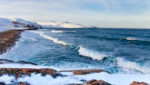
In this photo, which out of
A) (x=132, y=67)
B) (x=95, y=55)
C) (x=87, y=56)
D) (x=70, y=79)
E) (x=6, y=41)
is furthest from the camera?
(x=6, y=41)

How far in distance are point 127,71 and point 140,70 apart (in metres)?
1.17

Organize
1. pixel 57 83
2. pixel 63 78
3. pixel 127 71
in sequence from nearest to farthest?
pixel 57 83
pixel 63 78
pixel 127 71

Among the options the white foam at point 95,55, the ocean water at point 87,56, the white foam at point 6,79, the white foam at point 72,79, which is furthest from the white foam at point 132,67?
the white foam at point 6,79

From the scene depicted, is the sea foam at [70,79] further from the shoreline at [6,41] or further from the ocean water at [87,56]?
the shoreline at [6,41]

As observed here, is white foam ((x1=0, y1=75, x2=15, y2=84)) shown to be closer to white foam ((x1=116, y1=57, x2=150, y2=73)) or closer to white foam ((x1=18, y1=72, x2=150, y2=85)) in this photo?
white foam ((x1=18, y1=72, x2=150, y2=85))

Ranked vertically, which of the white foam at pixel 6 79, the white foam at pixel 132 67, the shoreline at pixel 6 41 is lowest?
the white foam at pixel 132 67

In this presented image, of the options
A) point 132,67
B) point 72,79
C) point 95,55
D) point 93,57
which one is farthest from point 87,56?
point 72,79

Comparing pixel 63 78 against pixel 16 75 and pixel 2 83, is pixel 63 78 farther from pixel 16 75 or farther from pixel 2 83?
pixel 2 83

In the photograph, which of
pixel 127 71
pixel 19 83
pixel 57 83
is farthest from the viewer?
pixel 127 71

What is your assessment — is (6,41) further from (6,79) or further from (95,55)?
(6,79)

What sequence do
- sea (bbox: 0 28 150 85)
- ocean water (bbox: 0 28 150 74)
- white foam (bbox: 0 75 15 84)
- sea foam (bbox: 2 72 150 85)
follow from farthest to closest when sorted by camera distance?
1. ocean water (bbox: 0 28 150 74)
2. sea (bbox: 0 28 150 85)
3. sea foam (bbox: 2 72 150 85)
4. white foam (bbox: 0 75 15 84)

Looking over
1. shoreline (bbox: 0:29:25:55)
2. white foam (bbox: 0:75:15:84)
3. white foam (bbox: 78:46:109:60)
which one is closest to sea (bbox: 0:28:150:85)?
white foam (bbox: 78:46:109:60)

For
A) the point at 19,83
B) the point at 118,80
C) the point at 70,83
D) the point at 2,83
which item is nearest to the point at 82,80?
the point at 70,83

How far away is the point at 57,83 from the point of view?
755 centimetres
